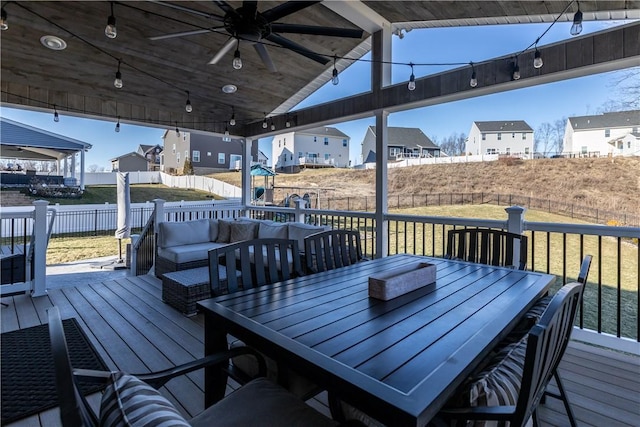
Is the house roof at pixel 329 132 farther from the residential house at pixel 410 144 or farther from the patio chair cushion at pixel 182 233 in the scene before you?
the patio chair cushion at pixel 182 233

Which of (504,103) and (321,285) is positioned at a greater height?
(504,103)

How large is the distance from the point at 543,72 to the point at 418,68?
137cm

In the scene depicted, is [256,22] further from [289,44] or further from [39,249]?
[39,249]

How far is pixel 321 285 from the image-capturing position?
197 cm

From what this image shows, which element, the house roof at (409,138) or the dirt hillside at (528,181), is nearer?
the dirt hillside at (528,181)

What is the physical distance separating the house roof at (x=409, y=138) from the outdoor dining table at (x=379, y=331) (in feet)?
30.4

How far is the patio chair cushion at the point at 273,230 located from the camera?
486cm

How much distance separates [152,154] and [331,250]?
18336 mm

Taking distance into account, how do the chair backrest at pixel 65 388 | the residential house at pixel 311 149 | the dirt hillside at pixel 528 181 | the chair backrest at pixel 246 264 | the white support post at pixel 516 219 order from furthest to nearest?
the residential house at pixel 311 149
the dirt hillside at pixel 528 181
the white support post at pixel 516 219
the chair backrest at pixel 246 264
the chair backrest at pixel 65 388

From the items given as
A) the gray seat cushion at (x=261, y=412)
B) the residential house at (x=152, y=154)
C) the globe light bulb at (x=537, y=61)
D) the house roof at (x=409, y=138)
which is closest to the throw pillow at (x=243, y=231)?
the gray seat cushion at (x=261, y=412)

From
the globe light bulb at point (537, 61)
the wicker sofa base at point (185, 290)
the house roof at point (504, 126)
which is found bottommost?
the wicker sofa base at point (185, 290)

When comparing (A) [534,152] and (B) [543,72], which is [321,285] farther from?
(A) [534,152]

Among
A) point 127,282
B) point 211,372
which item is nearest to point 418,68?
point 211,372

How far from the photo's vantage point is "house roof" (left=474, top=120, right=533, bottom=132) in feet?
27.9
